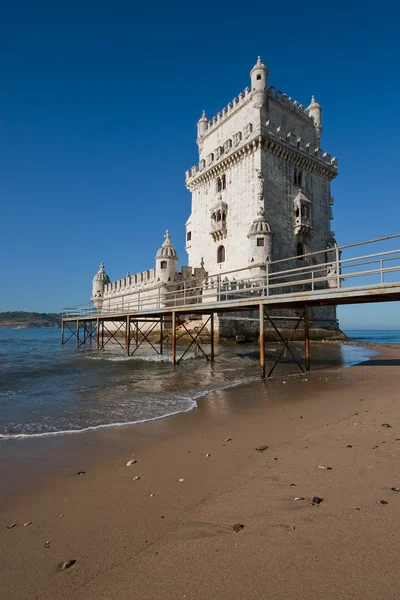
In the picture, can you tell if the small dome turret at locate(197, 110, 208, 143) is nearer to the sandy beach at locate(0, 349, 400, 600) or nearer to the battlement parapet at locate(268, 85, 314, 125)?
the battlement parapet at locate(268, 85, 314, 125)

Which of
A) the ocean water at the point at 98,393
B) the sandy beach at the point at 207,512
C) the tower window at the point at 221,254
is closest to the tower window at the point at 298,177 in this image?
the tower window at the point at 221,254

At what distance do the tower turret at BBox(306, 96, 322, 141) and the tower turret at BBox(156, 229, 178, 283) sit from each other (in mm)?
22399

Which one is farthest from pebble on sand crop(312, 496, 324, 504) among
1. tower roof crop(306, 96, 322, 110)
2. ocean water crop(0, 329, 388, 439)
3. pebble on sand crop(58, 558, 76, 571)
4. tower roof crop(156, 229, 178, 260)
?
tower roof crop(306, 96, 322, 110)

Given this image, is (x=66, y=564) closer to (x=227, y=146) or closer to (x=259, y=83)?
(x=227, y=146)

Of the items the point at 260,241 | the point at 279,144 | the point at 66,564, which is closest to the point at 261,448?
the point at 66,564

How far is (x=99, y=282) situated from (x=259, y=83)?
3125 centimetres

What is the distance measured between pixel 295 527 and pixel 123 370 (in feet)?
44.0

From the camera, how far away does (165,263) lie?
109ft

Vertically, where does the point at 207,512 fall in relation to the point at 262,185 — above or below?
below

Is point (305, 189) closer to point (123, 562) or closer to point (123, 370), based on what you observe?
point (123, 370)

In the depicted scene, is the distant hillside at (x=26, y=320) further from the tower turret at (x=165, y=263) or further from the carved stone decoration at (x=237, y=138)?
the carved stone decoration at (x=237, y=138)

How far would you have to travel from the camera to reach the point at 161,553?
2443mm

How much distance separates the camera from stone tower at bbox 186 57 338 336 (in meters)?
30.5

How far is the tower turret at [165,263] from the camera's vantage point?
3309cm
